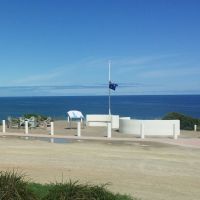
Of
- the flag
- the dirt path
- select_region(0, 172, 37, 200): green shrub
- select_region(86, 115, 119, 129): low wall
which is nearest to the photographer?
select_region(0, 172, 37, 200): green shrub

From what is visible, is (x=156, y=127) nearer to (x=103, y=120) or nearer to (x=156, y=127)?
(x=156, y=127)

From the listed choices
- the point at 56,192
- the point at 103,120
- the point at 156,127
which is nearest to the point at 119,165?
the point at 56,192

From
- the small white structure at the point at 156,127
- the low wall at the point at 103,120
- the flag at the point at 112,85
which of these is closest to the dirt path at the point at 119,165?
the small white structure at the point at 156,127

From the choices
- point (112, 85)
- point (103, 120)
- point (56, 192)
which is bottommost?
point (103, 120)

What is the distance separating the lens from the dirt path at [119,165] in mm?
11531

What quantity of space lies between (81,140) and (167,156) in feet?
24.9

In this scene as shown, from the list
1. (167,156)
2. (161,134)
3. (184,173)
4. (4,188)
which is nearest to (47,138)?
(161,134)

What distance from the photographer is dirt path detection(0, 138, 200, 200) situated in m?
11.5

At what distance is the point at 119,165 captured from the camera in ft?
51.2

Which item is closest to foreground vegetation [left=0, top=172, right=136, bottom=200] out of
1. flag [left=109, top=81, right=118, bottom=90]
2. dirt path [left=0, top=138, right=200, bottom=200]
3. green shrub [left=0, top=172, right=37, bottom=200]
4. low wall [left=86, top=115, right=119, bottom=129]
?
green shrub [left=0, top=172, right=37, bottom=200]

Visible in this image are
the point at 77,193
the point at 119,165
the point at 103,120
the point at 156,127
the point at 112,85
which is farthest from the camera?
the point at 112,85

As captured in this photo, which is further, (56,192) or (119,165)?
(119,165)

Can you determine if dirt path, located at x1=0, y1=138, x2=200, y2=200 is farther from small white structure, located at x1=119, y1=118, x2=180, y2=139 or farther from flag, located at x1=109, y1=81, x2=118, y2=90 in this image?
flag, located at x1=109, y1=81, x2=118, y2=90

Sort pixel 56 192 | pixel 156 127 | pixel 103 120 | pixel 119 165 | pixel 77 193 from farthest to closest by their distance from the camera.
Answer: pixel 103 120, pixel 156 127, pixel 119 165, pixel 56 192, pixel 77 193
